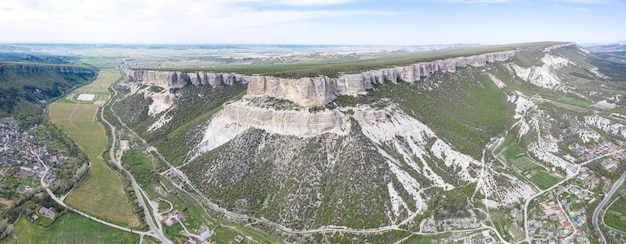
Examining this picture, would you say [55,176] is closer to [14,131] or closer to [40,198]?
[40,198]

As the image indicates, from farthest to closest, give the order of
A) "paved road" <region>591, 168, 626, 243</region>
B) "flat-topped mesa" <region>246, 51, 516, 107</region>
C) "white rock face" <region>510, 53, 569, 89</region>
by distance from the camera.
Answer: "white rock face" <region>510, 53, 569, 89</region> < "flat-topped mesa" <region>246, 51, 516, 107</region> < "paved road" <region>591, 168, 626, 243</region>

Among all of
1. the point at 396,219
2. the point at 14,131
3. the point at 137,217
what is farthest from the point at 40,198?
the point at 396,219

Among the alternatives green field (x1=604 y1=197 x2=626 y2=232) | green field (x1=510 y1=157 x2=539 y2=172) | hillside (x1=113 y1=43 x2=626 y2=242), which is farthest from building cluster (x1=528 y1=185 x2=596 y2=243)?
green field (x1=510 y1=157 x2=539 y2=172)

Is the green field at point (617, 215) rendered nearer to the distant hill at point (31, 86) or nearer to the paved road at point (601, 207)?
the paved road at point (601, 207)

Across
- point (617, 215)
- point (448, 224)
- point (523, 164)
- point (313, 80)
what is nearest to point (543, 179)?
point (523, 164)

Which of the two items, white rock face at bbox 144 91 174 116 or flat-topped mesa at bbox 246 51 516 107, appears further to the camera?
white rock face at bbox 144 91 174 116

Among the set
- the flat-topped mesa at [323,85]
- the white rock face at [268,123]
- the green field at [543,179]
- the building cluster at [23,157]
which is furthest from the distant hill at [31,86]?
the green field at [543,179]

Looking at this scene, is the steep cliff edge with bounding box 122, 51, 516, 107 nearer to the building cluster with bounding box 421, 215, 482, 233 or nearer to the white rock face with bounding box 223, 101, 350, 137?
the white rock face with bounding box 223, 101, 350, 137

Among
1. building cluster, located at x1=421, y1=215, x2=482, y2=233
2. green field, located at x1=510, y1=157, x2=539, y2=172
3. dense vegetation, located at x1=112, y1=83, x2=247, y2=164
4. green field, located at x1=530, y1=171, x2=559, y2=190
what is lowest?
building cluster, located at x1=421, y1=215, x2=482, y2=233
